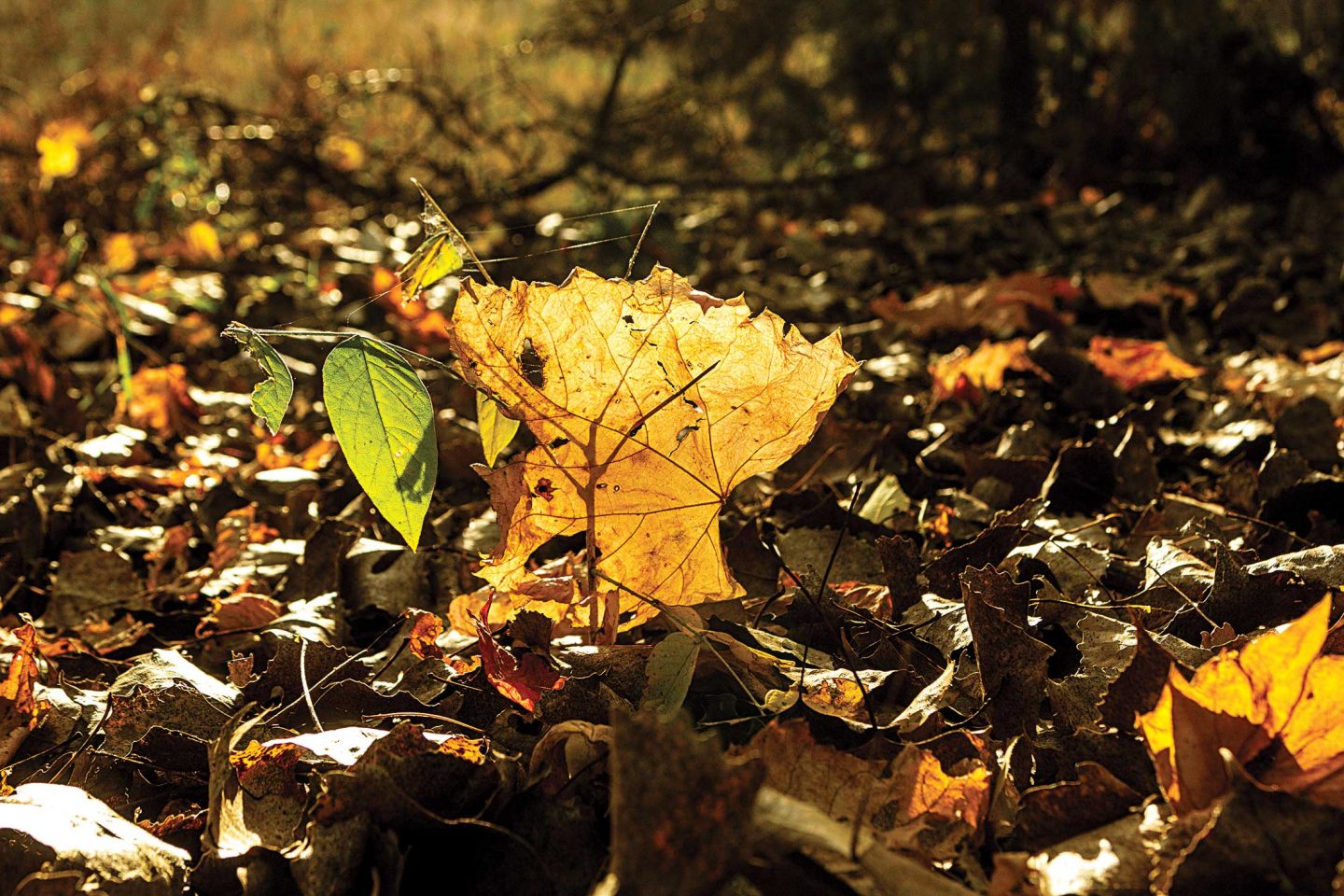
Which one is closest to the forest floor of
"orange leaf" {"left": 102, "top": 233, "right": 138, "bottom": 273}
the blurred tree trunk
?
"orange leaf" {"left": 102, "top": 233, "right": 138, "bottom": 273}

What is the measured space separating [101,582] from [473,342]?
30.5 inches

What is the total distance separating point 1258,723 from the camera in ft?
2.31

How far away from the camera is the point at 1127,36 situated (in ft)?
11.6

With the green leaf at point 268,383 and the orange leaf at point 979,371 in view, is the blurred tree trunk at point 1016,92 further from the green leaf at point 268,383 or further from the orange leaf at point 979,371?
the green leaf at point 268,383

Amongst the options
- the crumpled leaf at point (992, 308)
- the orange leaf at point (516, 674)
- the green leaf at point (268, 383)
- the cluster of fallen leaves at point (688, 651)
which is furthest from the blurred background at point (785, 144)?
the green leaf at point (268, 383)

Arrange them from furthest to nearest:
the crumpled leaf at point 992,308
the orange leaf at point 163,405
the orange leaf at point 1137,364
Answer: the crumpled leaf at point 992,308 → the orange leaf at point 163,405 → the orange leaf at point 1137,364

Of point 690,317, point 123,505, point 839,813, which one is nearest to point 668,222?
point 123,505

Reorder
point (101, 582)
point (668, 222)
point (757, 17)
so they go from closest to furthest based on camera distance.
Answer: point (101, 582) < point (668, 222) < point (757, 17)

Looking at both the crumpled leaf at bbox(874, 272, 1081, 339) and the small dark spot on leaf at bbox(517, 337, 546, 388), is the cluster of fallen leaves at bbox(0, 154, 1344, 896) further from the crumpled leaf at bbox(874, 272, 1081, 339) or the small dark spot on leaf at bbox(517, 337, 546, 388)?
the crumpled leaf at bbox(874, 272, 1081, 339)

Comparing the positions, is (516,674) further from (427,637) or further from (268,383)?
(268,383)

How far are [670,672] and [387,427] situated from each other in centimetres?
29

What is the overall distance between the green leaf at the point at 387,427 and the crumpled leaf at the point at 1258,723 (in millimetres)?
522

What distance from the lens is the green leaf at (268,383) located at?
0.78 m

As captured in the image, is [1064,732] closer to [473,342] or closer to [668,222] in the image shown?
[473,342]
